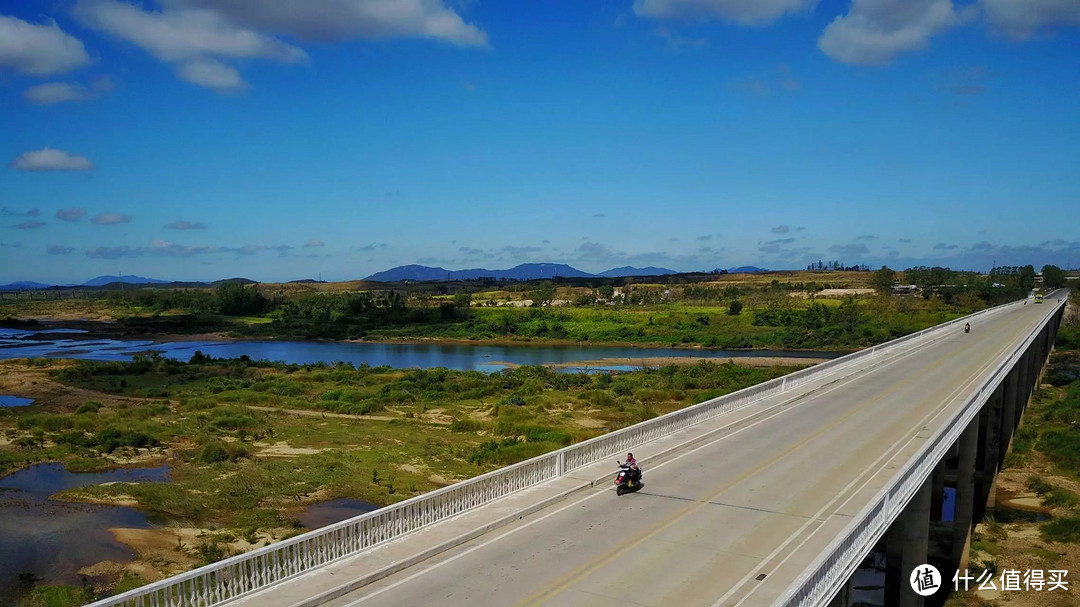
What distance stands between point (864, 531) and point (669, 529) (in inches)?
142

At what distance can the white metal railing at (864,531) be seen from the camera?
1044 cm

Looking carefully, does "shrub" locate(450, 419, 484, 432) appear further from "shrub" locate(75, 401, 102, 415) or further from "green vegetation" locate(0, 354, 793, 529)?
"shrub" locate(75, 401, 102, 415)

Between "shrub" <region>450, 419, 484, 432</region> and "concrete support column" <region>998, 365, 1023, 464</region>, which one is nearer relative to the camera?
"concrete support column" <region>998, 365, 1023, 464</region>

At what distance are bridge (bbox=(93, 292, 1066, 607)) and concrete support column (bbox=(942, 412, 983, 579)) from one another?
62mm

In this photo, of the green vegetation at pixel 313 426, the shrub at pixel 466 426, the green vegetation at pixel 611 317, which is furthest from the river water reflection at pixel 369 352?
the shrub at pixel 466 426

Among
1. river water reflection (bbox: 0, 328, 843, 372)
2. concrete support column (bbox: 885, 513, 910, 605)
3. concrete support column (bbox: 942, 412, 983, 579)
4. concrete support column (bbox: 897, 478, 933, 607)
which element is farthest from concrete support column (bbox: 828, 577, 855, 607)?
river water reflection (bbox: 0, 328, 843, 372)

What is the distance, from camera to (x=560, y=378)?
2458 inches

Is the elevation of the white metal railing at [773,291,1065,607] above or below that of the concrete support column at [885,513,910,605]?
above

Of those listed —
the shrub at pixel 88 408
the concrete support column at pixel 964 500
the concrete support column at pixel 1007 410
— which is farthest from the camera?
the shrub at pixel 88 408

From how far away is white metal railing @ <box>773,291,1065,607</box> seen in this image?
10439mm

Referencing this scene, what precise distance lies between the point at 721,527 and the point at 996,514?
23.3m

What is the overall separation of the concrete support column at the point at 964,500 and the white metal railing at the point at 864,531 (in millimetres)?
5223

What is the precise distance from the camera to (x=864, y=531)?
13.5 metres

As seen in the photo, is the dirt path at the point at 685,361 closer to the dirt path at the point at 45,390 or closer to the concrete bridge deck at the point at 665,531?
the dirt path at the point at 45,390
